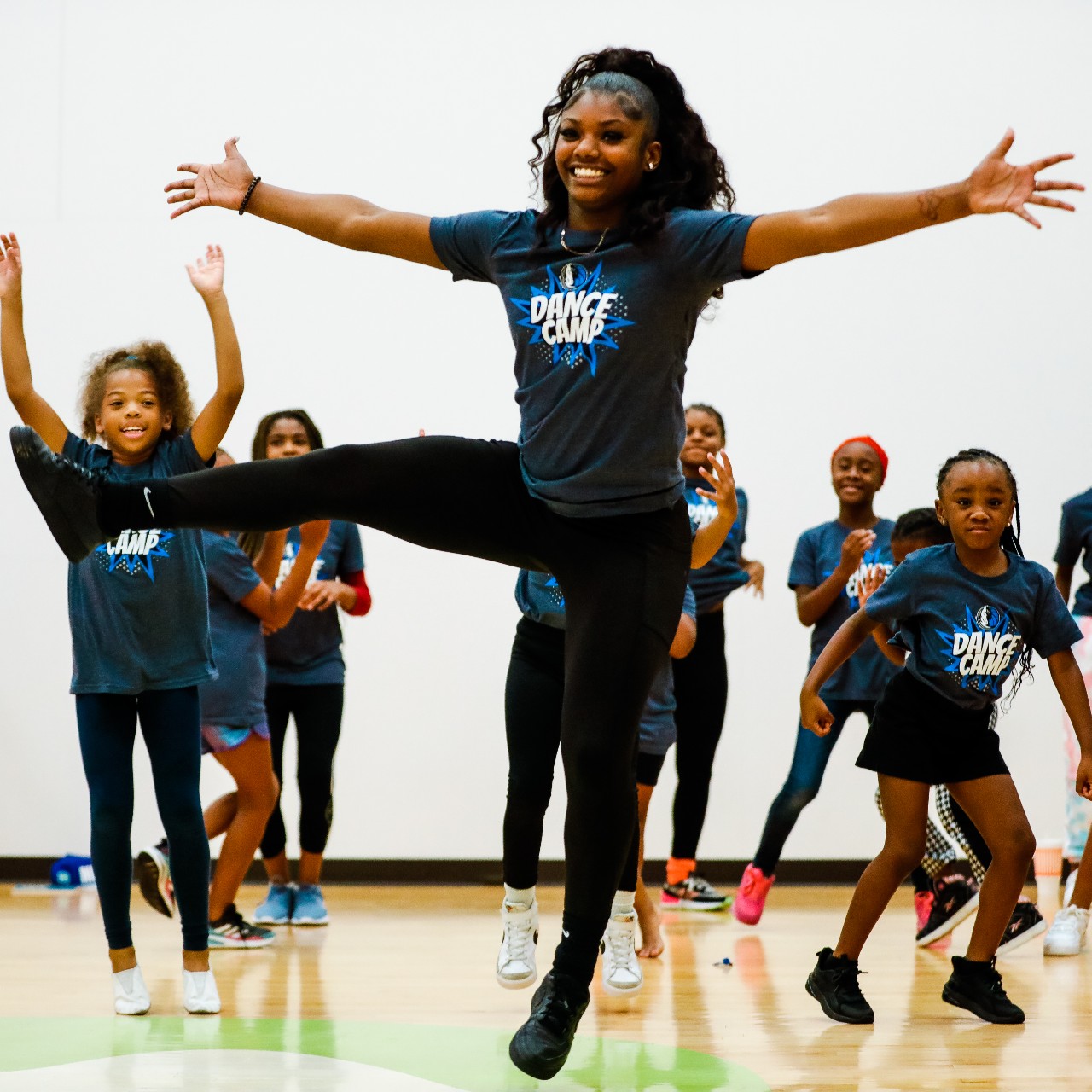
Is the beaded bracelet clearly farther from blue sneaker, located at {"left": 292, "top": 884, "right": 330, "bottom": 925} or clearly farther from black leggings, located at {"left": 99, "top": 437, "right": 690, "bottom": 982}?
blue sneaker, located at {"left": 292, "top": 884, "right": 330, "bottom": 925}

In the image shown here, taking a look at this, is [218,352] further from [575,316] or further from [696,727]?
[696,727]

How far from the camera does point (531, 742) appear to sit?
9.62ft

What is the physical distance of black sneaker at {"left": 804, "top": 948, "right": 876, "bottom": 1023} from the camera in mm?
2918

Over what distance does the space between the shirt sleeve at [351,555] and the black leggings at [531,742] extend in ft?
4.93

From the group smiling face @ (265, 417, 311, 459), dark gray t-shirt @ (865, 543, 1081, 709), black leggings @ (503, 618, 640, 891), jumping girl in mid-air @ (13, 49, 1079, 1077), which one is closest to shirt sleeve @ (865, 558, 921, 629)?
dark gray t-shirt @ (865, 543, 1081, 709)

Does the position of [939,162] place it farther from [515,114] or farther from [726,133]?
[515,114]

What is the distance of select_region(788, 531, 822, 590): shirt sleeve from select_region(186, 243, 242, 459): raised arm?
7.46ft

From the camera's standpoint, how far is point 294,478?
2145 millimetres

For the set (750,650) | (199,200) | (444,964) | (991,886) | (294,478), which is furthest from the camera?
(750,650)

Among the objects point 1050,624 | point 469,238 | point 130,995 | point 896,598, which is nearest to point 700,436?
point 896,598

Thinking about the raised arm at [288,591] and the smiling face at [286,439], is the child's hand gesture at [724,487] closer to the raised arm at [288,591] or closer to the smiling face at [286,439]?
the raised arm at [288,591]

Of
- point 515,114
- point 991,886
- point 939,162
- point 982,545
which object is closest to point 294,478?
point 982,545

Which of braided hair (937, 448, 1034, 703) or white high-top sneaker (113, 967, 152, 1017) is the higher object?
braided hair (937, 448, 1034, 703)

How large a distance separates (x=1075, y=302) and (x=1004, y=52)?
3.36 ft
